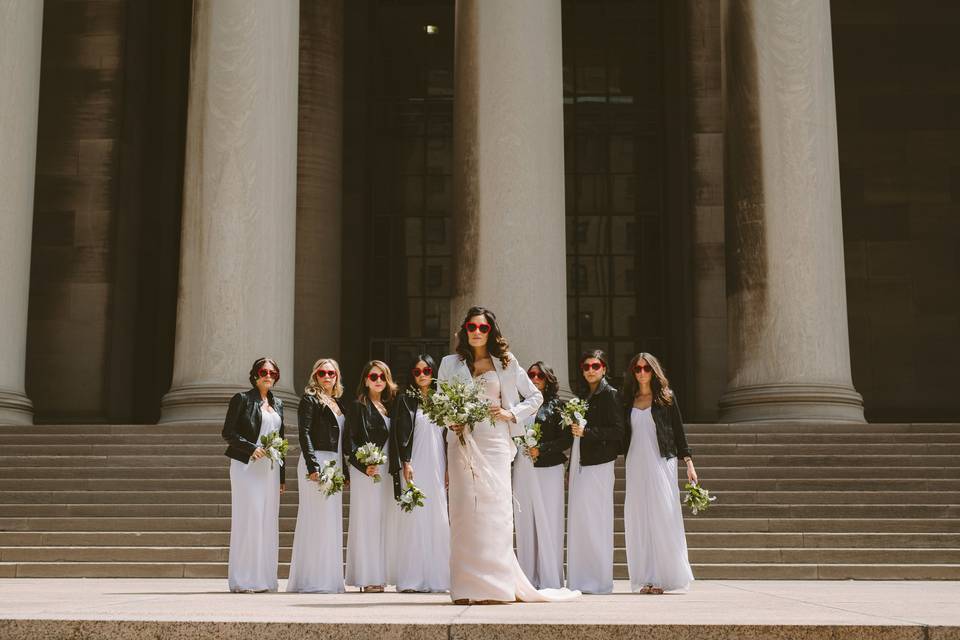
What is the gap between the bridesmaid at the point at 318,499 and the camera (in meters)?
18.1

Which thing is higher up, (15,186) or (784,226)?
(15,186)

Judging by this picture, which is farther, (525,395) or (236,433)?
(236,433)

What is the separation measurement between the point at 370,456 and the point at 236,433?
7.07ft

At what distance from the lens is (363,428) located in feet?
60.7

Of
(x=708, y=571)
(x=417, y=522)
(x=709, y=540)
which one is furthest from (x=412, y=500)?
(x=709, y=540)

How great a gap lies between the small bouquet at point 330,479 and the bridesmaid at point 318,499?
0.17 meters

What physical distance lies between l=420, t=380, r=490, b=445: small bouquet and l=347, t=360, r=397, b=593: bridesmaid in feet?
15.5

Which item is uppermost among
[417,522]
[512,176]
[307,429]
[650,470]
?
[512,176]

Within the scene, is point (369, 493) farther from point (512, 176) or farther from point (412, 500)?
point (512, 176)

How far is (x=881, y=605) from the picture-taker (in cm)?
1341

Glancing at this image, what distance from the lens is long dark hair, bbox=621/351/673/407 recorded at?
18.0 metres

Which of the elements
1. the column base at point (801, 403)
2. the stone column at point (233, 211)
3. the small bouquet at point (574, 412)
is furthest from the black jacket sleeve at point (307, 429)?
the column base at point (801, 403)

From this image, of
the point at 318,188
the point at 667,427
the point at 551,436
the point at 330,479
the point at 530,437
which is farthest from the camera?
the point at 318,188

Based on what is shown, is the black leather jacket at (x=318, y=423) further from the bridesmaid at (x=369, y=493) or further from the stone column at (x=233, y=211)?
the stone column at (x=233, y=211)
